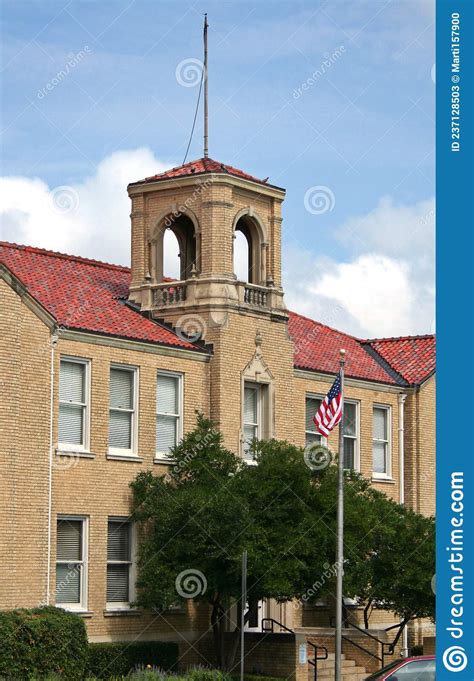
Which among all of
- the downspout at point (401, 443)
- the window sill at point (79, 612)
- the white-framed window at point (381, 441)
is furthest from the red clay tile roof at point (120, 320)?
the window sill at point (79, 612)

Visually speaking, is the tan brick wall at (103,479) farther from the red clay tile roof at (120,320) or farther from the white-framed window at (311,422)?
the white-framed window at (311,422)

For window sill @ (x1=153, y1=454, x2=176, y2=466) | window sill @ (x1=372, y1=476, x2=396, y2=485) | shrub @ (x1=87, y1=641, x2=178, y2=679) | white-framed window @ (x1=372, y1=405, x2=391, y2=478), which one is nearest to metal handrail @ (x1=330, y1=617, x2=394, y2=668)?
window sill @ (x1=372, y1=476, x2=396, y2=485)

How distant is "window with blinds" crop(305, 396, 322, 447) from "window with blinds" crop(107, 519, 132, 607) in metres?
8.52

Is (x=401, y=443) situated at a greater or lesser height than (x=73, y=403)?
lesser

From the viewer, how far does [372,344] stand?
153 ft

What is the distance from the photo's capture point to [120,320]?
33.9m

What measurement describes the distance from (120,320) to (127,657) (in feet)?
29.7

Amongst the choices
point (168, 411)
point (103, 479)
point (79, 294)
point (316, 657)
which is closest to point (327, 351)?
point (168, 411)

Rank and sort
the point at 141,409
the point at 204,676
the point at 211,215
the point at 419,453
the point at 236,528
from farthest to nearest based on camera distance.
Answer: the point at 419,453 < the point at 211,215 < the point at 141,409 < the point at 236,528 < the point at 204,676

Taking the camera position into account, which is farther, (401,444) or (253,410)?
(401,444)

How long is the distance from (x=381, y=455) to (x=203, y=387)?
10.1 metres

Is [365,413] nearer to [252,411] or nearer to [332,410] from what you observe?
[252,411]

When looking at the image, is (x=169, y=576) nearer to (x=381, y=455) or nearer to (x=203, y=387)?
(x=203, y=387)
